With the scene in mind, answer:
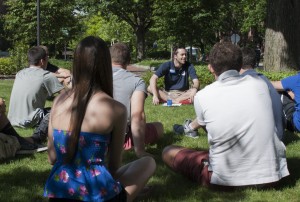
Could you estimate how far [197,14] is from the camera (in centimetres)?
3064

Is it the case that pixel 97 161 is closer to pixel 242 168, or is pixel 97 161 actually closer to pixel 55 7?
pixel 242 168

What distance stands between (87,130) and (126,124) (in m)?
0.33

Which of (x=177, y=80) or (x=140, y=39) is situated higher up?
(x=140, y=39)

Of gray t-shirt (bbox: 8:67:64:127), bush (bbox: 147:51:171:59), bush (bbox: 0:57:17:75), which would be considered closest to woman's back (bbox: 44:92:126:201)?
gray t-shirt (bbox: 8:67:64:127)

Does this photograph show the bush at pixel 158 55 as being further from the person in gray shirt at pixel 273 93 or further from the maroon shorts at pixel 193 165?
the maroon shorts at pixel 193 165

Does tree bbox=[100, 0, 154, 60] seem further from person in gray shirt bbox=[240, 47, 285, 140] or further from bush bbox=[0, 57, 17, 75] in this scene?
person in gray shirt bbox=[240, 47, 285, 140]

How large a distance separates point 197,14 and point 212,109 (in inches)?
1063

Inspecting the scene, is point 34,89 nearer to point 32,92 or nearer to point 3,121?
point 32,92

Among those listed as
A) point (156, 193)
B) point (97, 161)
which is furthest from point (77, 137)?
point (156, 193)

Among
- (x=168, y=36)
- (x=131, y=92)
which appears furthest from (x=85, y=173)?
(x=168, y=36)

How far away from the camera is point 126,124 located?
311 cm

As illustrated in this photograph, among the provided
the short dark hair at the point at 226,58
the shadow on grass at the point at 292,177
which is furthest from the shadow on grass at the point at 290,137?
the short dark hair at the point at 226,58

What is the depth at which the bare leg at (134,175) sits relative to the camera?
135 inches

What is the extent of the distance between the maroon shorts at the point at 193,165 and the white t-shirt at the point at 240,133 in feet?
0.51
